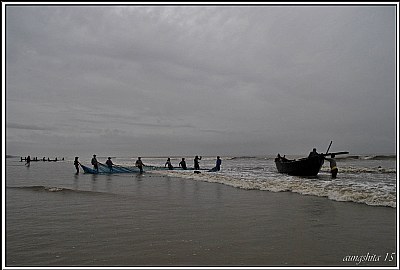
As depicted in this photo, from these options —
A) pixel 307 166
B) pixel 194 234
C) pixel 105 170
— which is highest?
pixel 307 166

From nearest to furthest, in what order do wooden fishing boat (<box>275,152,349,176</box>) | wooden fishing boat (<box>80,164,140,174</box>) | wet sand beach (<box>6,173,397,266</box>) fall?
wet sand beach (<box>6,173,397,266</box>), wooden fishing boat (<box>275,152,349,176</box>), wooden fishing boat (<box>80,164,140,174</box>)

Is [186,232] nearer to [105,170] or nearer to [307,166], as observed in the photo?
[307,166]

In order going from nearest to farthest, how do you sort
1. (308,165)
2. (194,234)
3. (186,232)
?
(194,234) → (186,232) → (308,165)

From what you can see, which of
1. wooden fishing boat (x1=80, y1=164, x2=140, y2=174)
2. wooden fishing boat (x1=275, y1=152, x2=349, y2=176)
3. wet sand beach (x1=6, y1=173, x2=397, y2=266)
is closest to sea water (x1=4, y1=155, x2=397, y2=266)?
wet sand beach (x1=6, y1=173, x2=397, y2=266)

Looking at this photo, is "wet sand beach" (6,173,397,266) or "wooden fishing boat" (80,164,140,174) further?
"wooden fishing boat" (80,164,140,174)

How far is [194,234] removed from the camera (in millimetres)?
5566

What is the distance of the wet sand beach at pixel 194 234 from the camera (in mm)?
4359

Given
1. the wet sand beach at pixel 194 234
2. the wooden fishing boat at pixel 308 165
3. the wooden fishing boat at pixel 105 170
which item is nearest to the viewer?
the wet sand beach at pixel 194 234

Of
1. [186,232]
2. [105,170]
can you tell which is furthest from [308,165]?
[186,232]

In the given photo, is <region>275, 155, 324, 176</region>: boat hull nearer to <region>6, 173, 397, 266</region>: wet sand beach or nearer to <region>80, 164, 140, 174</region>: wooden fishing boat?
<region>80, 164, 140, 174</region>: wooden fishing boat

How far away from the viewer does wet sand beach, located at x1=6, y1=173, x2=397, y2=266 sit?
14.3 ft

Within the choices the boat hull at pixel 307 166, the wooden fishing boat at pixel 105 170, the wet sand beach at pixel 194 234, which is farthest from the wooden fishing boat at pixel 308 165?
the wet sand beach at pixel 194 234

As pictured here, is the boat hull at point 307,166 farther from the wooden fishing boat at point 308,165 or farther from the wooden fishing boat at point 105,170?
the wooden fishing boat at point 105,170

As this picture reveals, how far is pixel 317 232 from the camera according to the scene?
5.86 metres
